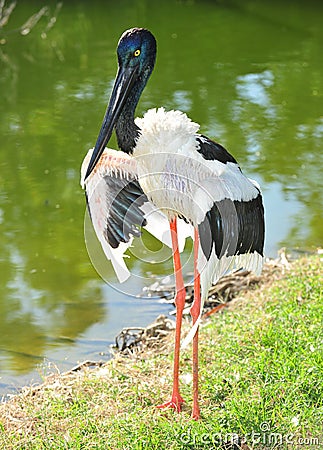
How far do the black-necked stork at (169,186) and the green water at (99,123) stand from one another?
119cm

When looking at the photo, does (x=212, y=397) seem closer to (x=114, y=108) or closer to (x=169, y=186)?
(x=169, y=186)

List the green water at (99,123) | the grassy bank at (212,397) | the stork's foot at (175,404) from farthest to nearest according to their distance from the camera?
the green water at (99,123)
the stork's foot at (175,404)
the grassy bank at (212,397)

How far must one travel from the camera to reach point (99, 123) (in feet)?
26.9

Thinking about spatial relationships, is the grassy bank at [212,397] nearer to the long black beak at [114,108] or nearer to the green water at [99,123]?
the green water at [99,123]

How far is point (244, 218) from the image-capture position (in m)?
3.52

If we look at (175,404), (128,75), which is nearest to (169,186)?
(128,75)

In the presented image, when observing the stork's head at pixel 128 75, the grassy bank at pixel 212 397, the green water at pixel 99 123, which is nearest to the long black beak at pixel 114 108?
the stork's head at pixel 128 75

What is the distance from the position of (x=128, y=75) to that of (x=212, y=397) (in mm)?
1358

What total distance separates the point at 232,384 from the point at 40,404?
2.65 ft

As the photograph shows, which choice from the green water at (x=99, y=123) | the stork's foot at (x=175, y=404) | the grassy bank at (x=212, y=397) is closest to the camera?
the grassy bank at (x=212, y=397)

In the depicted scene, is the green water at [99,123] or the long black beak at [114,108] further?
the green water at [99,123]

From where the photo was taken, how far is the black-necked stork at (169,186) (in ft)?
11.0

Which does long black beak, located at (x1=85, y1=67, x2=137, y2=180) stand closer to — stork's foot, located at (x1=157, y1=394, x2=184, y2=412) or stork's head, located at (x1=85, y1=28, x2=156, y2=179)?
stork's head, located at (x1=85, y1=28, x2=156, y2=179)

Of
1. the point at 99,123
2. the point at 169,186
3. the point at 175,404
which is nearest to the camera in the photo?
the point at 169,186
